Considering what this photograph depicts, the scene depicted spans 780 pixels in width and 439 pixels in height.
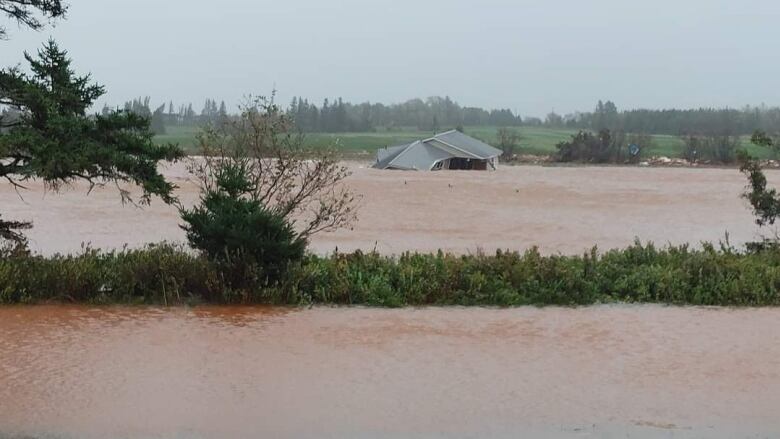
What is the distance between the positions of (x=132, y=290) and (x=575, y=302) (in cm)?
492

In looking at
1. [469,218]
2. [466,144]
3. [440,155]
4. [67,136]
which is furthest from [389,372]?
[466,144]

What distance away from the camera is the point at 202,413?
5992mm

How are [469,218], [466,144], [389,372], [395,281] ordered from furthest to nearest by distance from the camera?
[466,144] → [469,218] → [395,281] → [389,372]

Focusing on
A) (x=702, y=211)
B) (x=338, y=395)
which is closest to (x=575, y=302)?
(x=338, y=395)

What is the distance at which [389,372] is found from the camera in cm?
721

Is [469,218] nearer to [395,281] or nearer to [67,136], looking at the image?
[395,281]

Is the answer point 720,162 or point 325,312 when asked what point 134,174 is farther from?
point 720,162

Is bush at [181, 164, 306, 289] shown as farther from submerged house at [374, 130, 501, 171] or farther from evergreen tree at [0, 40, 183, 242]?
submerged house at [374, 130, 501, 171]

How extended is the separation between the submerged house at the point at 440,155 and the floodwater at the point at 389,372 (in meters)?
60.2

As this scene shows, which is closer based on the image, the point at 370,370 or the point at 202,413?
the point at 202,413

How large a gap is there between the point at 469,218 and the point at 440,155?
4437cm

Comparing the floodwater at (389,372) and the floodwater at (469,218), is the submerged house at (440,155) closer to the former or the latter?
the floodwater at (469,218)

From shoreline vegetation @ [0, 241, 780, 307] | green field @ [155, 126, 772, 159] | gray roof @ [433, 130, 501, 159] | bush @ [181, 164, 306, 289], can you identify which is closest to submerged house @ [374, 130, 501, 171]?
gray roof @ [433, 130, 501, 159]

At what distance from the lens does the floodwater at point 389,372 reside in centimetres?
584
